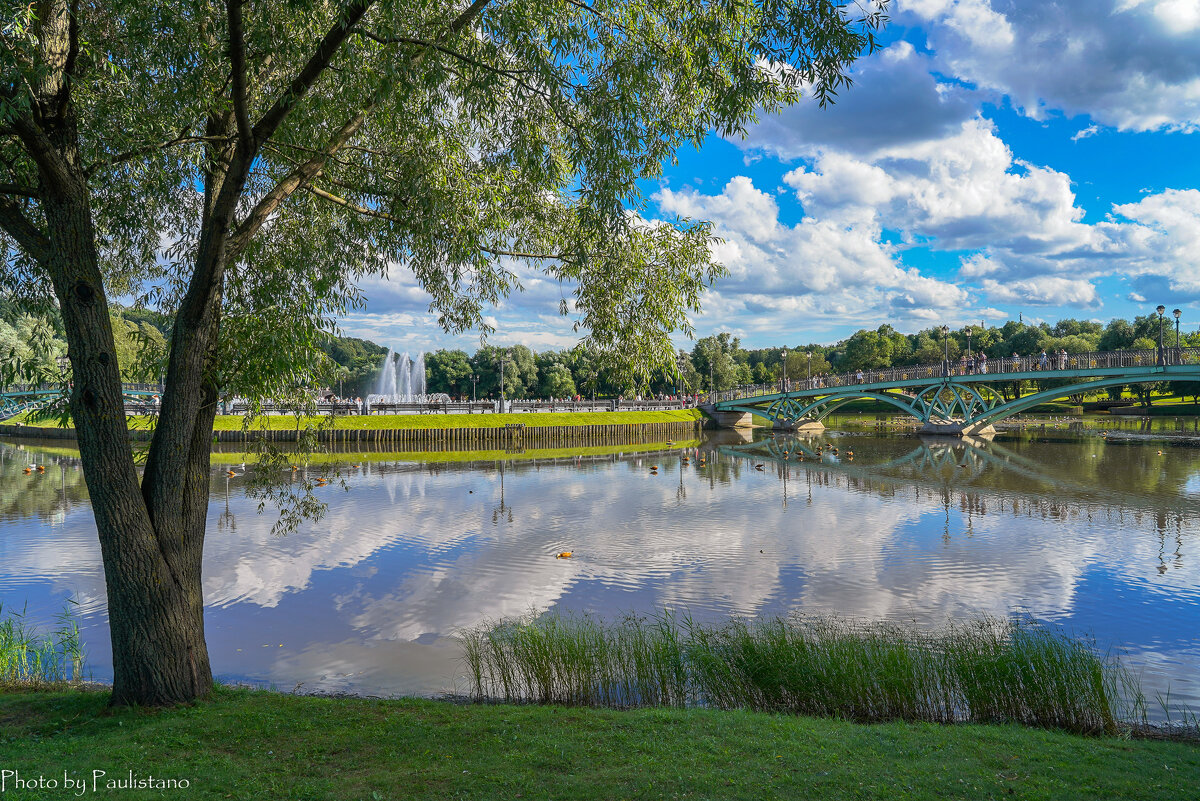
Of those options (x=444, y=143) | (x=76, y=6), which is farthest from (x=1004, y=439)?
(x=76, y=6)

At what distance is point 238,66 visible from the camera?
6000 millimetres

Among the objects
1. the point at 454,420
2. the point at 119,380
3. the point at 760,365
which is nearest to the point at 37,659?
the point at 119,380

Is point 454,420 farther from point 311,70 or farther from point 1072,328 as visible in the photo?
point 1072,328

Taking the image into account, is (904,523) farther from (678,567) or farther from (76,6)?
(76,6)

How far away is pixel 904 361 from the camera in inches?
3846

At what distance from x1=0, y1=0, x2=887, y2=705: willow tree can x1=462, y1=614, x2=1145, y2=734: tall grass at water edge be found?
12.1 feet

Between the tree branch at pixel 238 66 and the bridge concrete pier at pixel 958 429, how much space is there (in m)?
52.0

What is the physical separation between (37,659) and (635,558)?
10.9 m

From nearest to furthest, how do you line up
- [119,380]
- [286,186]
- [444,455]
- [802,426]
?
[119,380] < [286,186] < [444,455] < [802,426]

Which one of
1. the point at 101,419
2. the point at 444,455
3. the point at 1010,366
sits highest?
the point at 1010,366

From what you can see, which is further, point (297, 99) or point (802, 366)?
point (802, 366)

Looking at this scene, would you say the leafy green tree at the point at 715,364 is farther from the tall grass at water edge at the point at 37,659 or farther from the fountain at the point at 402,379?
the tall grass at water edge at the point at 37,659

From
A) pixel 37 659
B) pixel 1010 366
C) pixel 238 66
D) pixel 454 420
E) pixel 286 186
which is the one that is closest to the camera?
pixel 238 66

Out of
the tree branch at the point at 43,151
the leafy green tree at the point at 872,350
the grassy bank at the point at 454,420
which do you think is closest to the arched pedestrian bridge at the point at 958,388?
the grassy bank at the point at 454,420
